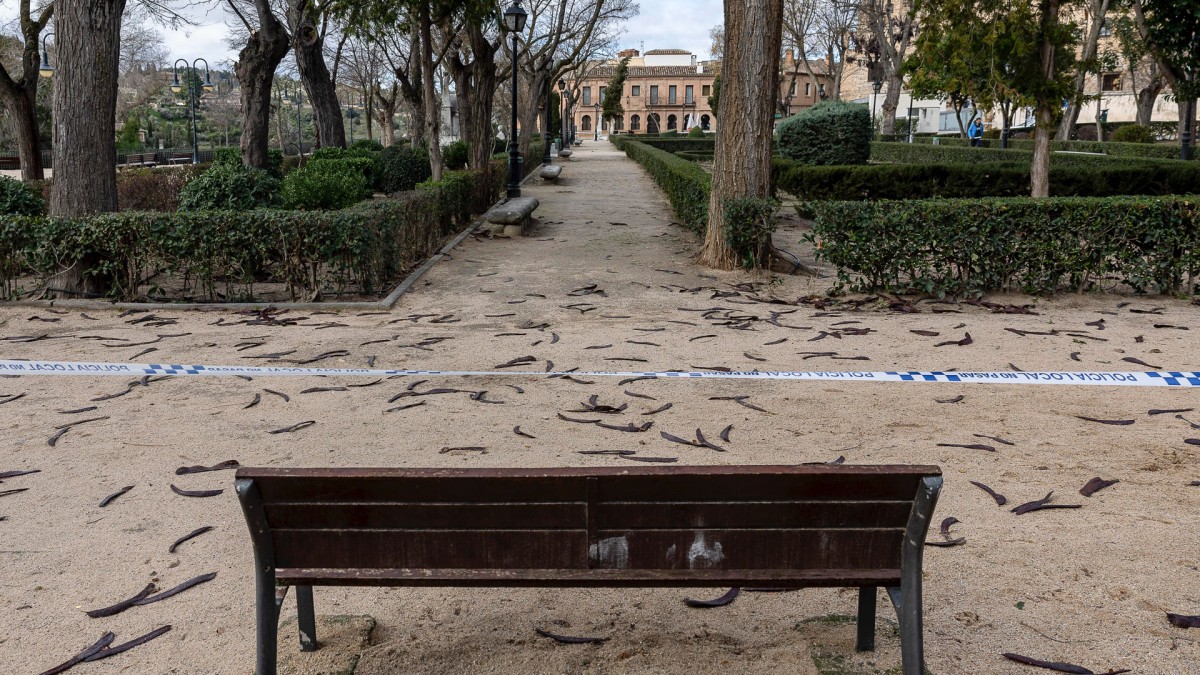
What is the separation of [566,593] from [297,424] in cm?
250

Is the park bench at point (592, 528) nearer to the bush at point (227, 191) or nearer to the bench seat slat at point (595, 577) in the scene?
the bench seat slat at point (595, 577)

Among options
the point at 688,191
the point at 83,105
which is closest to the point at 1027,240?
the point at 688,191

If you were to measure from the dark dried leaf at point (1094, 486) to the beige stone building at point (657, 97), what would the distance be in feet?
341

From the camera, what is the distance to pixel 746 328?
7914 mm

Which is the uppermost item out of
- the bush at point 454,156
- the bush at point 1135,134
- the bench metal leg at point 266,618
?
the bush at point 1135,134

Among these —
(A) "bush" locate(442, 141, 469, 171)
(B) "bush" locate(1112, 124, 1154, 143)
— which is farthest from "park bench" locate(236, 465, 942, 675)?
(B) "bush" locate(1112, 124, 1154, 143)

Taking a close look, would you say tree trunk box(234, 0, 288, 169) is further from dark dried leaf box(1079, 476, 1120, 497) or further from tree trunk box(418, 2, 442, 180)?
dark dried leaf box(1079, 476, 1120, 497)

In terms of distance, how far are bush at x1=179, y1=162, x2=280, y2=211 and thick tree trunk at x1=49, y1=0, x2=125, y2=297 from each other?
897 millimetres

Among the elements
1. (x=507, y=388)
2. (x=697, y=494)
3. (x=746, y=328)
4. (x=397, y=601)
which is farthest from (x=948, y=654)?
(x=746, y=328)

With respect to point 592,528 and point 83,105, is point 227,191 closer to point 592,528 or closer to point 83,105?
point 83,105

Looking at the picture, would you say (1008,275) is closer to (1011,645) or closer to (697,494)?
(1011,645)

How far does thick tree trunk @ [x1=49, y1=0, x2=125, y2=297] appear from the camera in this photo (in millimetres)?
9320

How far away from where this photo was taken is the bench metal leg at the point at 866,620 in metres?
2.84

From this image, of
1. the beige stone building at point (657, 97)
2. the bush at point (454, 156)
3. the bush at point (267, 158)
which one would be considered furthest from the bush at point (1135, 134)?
the beige stone building at point (657, 97)
